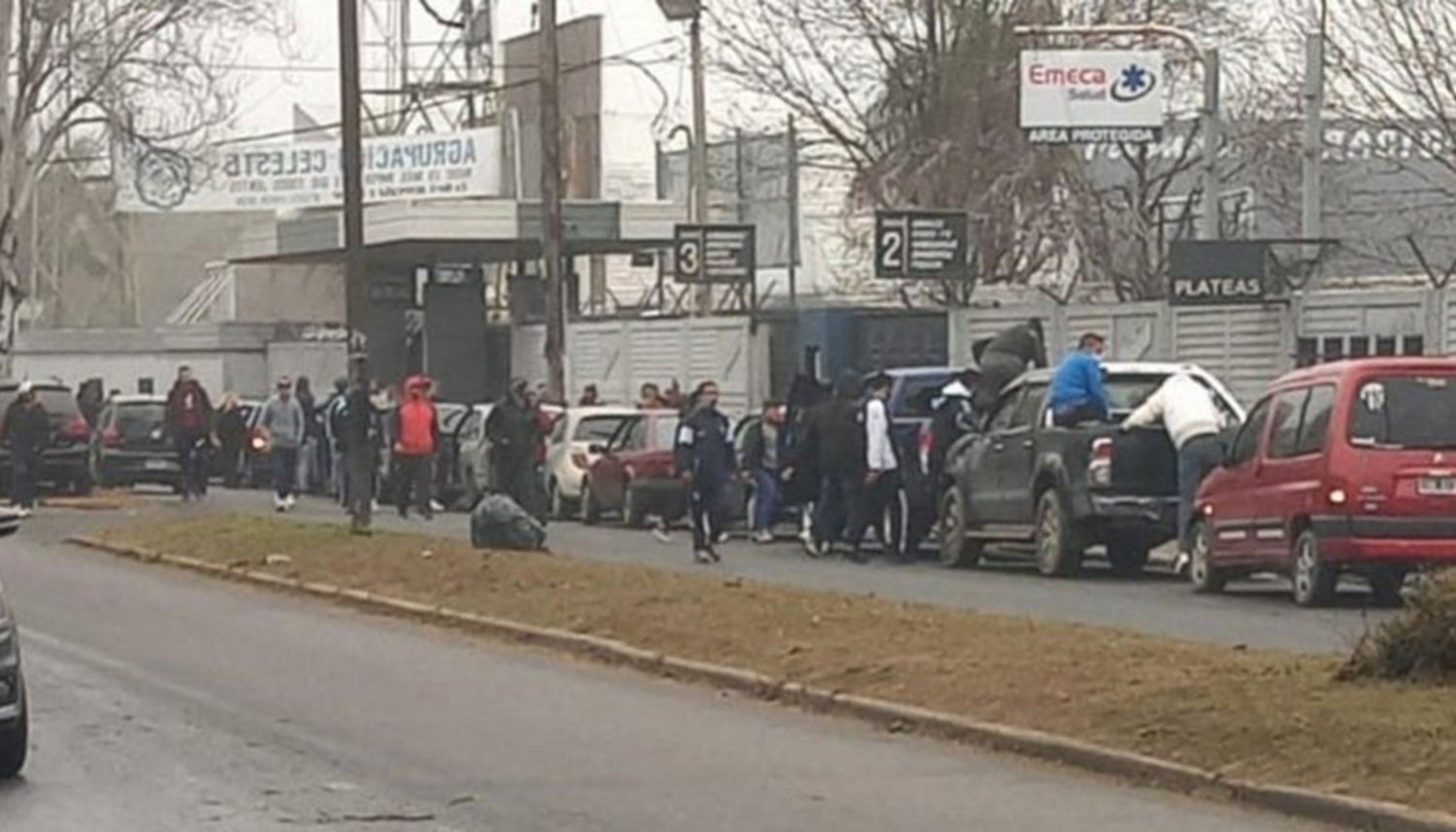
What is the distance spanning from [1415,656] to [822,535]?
584 inches

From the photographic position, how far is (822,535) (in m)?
27.8

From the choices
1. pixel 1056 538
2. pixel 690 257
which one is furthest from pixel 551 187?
pixel 1056 538

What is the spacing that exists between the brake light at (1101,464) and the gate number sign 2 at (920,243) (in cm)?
1343

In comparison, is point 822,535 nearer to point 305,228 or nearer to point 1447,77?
point 1447,77

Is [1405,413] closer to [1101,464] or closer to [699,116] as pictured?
[1101,464]

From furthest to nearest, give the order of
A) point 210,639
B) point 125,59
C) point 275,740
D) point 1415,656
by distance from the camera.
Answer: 1. point 125,59
2. point 210,639
3. point 275,740
4. point 1415,656

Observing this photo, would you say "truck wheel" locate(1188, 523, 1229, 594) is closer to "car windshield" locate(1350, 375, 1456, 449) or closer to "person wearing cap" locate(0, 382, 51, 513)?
"car windshield" locate(1350, 375, 1456, 449)

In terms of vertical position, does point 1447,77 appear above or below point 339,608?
above

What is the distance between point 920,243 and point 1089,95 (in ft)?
13.1

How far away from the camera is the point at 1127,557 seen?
25.0m

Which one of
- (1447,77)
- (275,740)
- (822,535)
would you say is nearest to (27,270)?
(1447,77)

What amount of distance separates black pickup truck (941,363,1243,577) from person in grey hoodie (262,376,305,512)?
43.5 ft

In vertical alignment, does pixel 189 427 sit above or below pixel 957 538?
above

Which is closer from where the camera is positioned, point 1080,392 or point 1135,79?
point 1080,392
